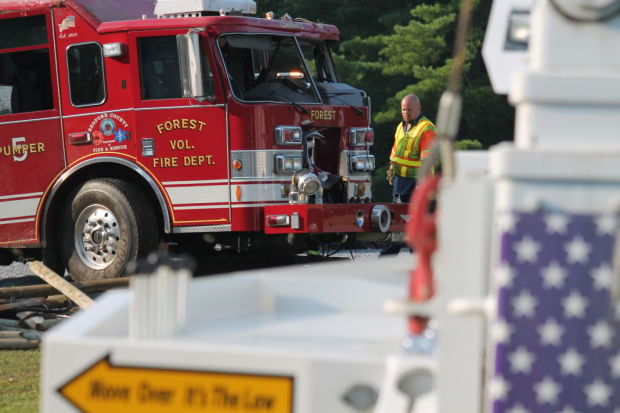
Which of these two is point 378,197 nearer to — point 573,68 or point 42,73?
point 42,73

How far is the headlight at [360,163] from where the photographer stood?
12.2m

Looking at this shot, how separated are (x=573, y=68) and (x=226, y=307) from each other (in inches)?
41.8

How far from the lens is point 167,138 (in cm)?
1144

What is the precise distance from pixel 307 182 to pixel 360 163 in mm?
1046

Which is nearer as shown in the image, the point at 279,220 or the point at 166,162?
the point at 279,220

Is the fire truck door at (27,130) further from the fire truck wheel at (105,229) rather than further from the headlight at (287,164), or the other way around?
the headlight at (287,164)

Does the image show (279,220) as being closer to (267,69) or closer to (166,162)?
(166,162)

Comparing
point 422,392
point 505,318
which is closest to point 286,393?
point 422,392

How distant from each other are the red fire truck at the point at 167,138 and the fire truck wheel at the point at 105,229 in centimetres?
1

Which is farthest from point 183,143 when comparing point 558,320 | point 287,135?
point 558,320

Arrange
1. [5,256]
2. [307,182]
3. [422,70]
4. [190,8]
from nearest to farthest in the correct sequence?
[307,182]
[190,8]
[5,256]
[422,70]

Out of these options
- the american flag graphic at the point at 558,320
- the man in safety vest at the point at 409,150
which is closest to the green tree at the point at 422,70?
the man in safety vest at the point at 409,150

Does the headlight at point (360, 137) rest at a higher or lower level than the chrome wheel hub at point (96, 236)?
higher

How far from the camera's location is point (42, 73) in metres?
12.0
